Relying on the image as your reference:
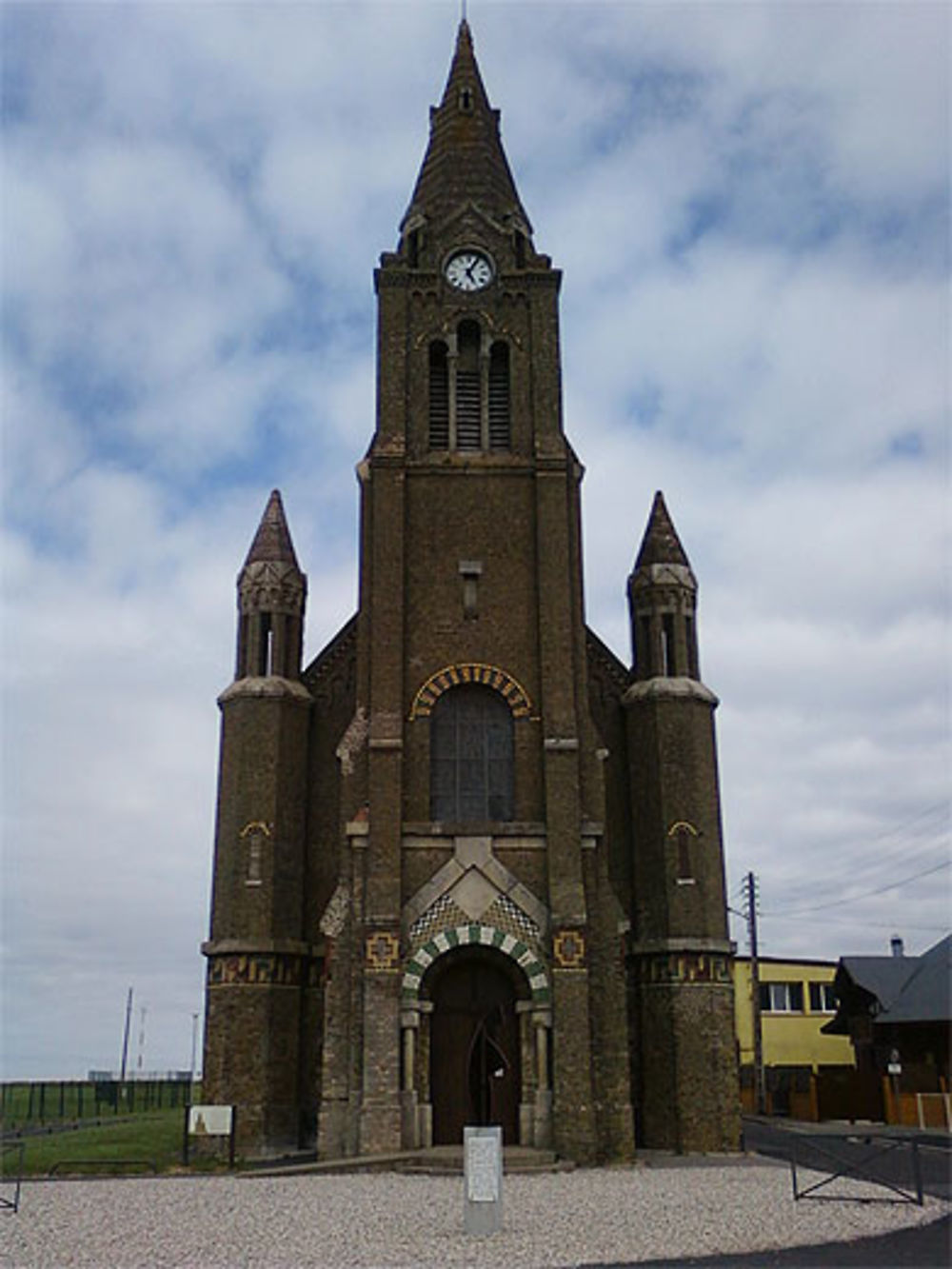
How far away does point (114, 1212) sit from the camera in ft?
59.6

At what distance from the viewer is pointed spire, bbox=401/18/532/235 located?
34.4m

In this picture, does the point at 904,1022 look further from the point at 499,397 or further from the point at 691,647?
the point at 499,397

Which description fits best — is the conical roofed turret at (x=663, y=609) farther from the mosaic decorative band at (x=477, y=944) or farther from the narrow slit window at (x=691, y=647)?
the mosaic decorative band at (x=477, y=944)

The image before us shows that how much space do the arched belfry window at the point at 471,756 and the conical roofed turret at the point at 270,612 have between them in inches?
212

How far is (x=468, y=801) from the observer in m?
28.6

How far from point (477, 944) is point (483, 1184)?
35.1 feet

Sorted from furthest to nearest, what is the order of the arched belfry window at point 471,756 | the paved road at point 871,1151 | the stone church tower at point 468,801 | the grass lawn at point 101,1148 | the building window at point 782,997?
the building window at point 782,997 → the arched belfry window at point 471,756 → the stone church tower at point 468,801 → the grass lawn at point 101,1148 → the paved road at point 871,1151

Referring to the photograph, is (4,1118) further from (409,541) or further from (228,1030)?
(409,541)

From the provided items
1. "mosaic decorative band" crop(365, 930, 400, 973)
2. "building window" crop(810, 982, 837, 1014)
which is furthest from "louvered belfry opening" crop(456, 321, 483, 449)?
"building window" crop(810, 982, 837, 1014)

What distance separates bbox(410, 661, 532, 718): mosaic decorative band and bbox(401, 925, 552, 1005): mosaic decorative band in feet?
16.3

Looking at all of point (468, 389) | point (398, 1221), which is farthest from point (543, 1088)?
point (468, 389)

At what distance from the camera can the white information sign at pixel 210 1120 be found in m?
26.2

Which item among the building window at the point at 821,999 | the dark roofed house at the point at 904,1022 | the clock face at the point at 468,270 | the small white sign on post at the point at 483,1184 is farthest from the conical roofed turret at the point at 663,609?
the building window at the point at 821,999

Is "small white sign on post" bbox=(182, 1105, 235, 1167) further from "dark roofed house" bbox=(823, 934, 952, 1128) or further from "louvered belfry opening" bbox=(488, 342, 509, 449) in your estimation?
"dark roofed house" bbox=(823, 934, 952, 1128)
